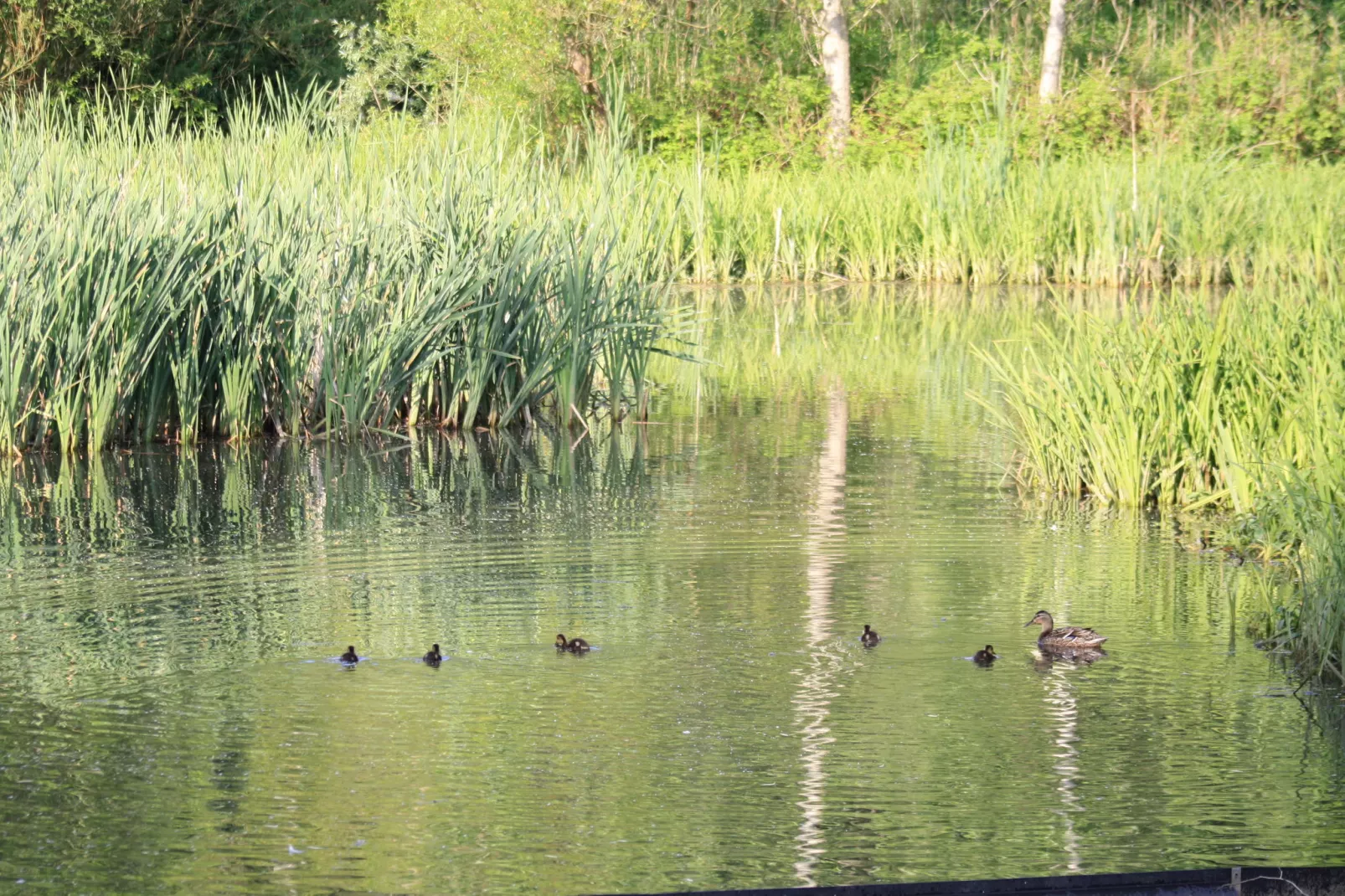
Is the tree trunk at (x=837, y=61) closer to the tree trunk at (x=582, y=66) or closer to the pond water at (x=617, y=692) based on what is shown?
the tree trunk at (x=582, y=66)

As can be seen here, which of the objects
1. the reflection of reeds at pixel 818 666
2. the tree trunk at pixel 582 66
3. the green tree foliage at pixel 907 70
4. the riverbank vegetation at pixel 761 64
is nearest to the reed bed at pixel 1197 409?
the reflection of reeds at pixel 818 666

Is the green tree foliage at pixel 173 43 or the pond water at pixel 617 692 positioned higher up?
the green tree foliage at pixel 173 43

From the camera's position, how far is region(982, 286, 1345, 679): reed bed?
8887 mm

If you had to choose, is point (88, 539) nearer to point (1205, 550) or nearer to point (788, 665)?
point (788, 665)

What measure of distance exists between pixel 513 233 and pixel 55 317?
3.15 meters

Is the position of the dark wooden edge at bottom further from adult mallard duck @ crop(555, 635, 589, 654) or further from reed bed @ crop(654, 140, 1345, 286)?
reed bed @ crop(654, 140, 1345, 286)

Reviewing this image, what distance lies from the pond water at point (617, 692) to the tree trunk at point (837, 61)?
69.7ft

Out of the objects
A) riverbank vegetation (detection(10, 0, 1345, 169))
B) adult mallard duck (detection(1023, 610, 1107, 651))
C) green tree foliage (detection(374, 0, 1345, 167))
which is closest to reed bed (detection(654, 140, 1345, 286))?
green tree foliage (detection(374, 0, 1345, 167))

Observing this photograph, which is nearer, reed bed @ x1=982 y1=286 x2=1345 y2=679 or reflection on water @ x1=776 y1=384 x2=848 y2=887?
reflection on water @ x1=776 y1=384 x2=848 y2=887

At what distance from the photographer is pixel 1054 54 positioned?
3139 cm

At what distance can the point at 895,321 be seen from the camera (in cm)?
2042

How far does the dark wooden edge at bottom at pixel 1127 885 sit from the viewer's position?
4160 millimetres

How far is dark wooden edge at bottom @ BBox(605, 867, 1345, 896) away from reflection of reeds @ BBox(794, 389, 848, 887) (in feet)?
2.21

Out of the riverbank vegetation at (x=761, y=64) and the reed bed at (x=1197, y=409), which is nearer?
the reed bed at (x=1197, y=409)
